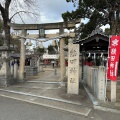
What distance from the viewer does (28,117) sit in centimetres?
677

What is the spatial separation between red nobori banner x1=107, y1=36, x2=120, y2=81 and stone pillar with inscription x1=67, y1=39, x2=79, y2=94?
2.06 metres

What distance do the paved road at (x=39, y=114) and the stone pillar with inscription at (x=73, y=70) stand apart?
2542 mm

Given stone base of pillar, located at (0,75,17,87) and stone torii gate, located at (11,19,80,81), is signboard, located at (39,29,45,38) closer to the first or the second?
stone torii gate, located at (11,19,80,81)

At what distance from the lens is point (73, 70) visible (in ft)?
34.7

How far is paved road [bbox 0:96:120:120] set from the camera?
679cm

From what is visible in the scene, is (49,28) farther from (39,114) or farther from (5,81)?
(39,114)

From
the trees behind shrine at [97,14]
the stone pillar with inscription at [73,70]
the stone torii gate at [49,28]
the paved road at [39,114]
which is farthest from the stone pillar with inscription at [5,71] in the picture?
the trees behind shrine at [97,14]

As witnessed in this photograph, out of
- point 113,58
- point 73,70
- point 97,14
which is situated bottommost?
point 73,70

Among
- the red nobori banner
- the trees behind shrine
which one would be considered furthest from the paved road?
the trees behind shrine

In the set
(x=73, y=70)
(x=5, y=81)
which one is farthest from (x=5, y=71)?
(x=73, y=70)

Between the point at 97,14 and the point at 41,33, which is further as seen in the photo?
the point at 97,14

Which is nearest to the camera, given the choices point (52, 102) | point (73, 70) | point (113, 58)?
point (113, 58)

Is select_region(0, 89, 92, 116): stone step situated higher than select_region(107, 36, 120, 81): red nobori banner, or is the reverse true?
select_region(107, 36, 120, 81): red nobori banner

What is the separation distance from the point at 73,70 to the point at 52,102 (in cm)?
224
